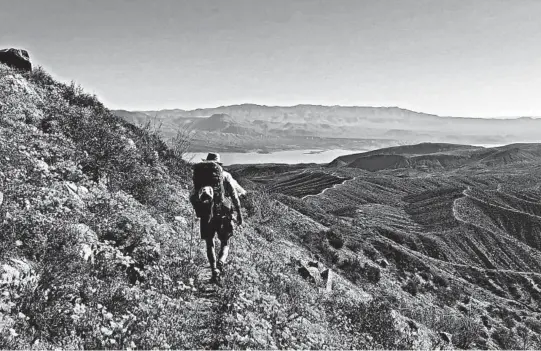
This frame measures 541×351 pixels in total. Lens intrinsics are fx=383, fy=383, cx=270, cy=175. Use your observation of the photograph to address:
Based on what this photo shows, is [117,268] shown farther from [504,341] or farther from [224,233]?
[504,341]

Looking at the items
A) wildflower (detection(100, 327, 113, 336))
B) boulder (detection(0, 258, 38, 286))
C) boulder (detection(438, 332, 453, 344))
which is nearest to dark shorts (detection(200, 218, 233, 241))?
boulder (detection(0, 258, 38, 286))

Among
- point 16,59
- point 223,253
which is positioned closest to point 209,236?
point 223,253

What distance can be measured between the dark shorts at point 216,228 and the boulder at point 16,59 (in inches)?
493

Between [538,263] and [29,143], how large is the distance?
67.1 metres

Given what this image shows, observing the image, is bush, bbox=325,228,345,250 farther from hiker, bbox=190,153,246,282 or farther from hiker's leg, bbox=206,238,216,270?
hiker's leg, bbox=206,238,216,270

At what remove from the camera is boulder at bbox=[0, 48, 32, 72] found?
15.1 m

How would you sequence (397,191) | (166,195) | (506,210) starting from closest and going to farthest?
(166,195)
(506,210)
(397,191)

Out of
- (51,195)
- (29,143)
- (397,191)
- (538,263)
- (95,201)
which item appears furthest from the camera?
(397,191)

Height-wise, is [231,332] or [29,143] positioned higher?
[29,143]

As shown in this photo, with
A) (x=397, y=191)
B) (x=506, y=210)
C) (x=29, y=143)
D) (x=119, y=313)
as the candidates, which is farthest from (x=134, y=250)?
(x=397, y=191)

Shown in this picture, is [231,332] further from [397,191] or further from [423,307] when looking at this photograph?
[397,191]

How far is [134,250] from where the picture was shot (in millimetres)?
7012

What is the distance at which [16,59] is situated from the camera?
15.3 m

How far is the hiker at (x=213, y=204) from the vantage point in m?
7.23
